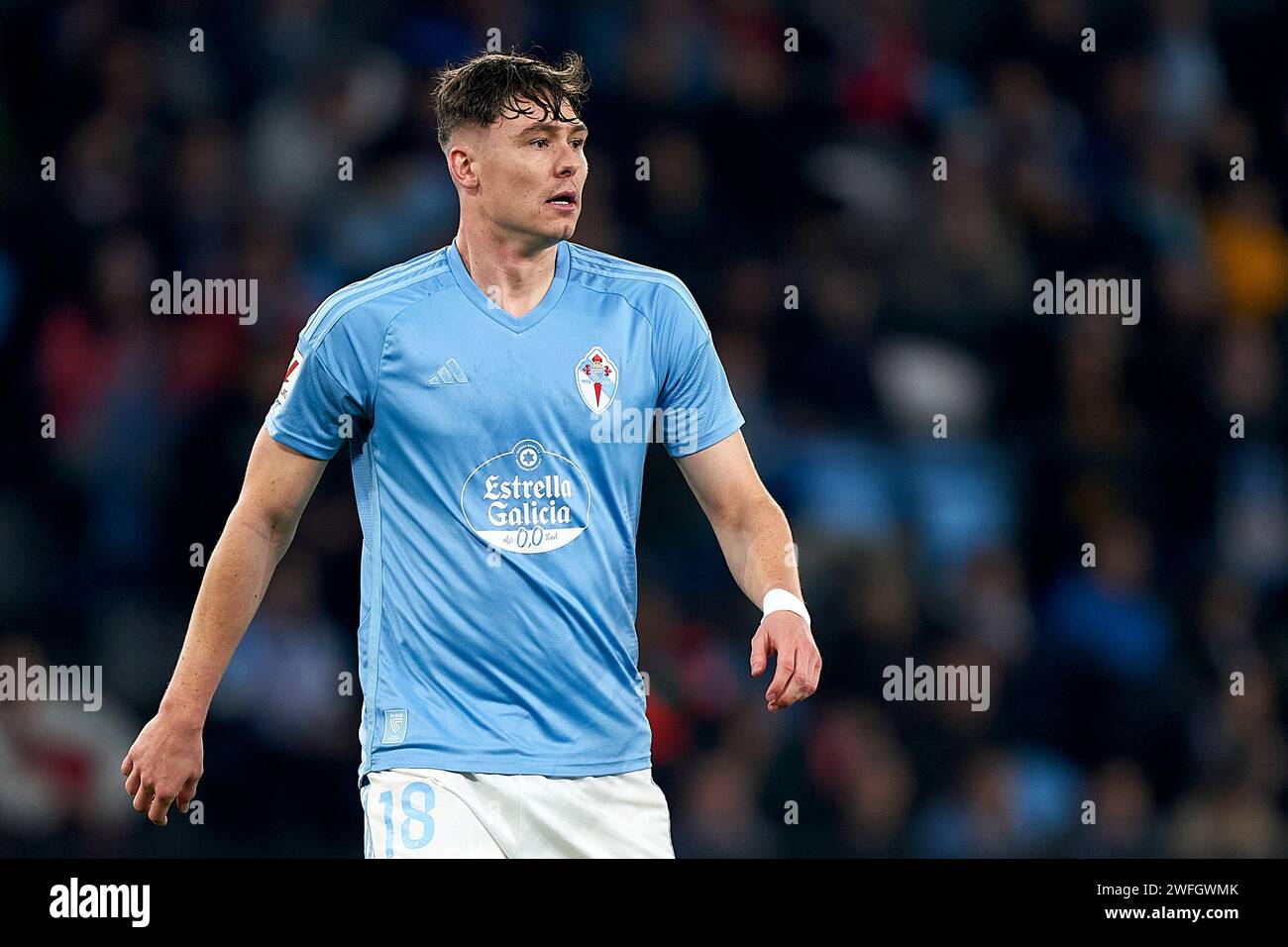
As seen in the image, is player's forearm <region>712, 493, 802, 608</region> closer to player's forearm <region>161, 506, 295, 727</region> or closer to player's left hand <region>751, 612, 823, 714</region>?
player's left hand <region>751, 612, 823, 714</region>

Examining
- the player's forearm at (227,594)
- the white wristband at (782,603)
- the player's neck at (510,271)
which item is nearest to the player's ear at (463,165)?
the player's neck at (510,271)

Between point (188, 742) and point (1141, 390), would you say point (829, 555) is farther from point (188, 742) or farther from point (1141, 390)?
point (188, 742)

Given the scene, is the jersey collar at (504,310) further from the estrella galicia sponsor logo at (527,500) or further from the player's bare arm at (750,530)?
the player's bare arm at (750,530)

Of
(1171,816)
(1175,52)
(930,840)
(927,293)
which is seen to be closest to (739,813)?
(930,840)

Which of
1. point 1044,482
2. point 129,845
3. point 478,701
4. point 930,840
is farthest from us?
point 1044,482

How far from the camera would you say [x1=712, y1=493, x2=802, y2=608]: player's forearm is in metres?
4.72

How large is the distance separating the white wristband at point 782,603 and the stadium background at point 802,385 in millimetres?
3347

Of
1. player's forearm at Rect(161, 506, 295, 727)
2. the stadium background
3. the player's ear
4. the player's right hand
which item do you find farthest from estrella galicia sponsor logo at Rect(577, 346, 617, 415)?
the stadium background

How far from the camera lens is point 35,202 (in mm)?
8641

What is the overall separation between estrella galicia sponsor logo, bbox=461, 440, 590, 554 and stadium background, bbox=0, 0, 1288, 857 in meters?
3.33

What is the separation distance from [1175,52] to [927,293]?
2229 millimetres

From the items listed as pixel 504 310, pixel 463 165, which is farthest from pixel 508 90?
pixel 504 310

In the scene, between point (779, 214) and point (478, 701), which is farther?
point (779, 214)

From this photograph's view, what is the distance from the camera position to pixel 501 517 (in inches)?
183
